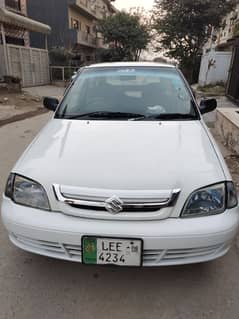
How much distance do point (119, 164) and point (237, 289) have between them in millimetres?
1193

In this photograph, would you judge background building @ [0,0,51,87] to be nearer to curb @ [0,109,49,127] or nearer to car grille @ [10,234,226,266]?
curb @ [0,109,49,127]

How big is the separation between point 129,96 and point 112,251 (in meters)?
1.66

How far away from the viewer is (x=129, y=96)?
8.96 ft

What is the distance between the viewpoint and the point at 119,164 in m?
1.73

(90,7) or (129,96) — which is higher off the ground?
(90,7)

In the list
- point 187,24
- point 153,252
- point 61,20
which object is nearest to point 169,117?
point 153,252

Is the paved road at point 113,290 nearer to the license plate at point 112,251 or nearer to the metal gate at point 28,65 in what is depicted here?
the license plate at point 112,251

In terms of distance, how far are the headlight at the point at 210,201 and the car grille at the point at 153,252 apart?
214mm

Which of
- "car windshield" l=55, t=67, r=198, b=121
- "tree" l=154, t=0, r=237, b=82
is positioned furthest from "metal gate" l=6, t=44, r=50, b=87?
"car windshield" l=55, t=67, r=198, b=121

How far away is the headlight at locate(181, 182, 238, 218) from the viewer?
5.33 ft

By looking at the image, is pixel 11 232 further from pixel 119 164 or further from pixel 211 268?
pixel 211 268

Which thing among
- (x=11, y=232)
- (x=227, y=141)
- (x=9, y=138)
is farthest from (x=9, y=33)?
(x=11, y=232)

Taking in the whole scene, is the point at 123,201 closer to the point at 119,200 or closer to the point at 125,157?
the point at 119,200

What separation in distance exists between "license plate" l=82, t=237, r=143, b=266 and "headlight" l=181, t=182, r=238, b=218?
357mm
